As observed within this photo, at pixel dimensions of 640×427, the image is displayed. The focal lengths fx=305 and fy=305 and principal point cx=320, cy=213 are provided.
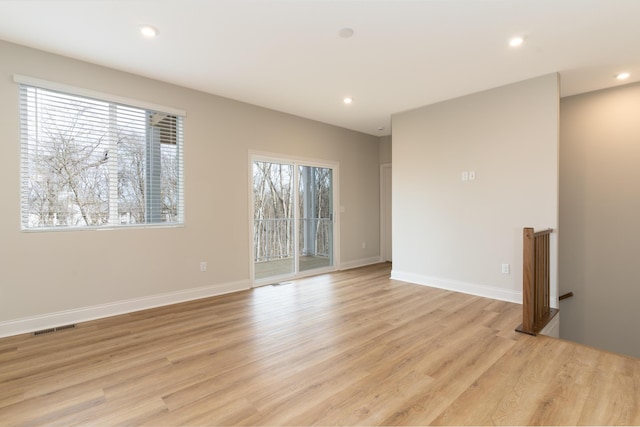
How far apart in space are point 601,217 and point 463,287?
193 centimetres

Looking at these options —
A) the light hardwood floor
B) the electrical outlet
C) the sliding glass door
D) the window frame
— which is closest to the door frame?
the sliding glass door

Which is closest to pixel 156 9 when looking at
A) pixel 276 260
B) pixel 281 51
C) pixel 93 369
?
pixel 281 51

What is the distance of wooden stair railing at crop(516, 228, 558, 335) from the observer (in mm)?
2871

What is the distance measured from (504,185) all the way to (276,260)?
136 inches

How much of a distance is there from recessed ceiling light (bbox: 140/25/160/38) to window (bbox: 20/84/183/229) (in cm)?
113

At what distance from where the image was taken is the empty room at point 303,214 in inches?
80.5

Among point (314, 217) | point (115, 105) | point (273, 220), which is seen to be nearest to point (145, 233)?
point (115, 105)

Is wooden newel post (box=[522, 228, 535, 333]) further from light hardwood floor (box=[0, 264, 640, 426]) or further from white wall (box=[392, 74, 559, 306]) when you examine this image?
white wall (box=[392, 74, 559, 306])

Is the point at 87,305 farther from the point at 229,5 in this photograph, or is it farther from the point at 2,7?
the point at 229,5

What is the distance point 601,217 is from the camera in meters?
3.94

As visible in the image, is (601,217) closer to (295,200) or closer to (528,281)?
(528,281)

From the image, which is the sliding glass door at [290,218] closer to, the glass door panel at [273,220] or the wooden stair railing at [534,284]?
the glass door panel at [273,220]

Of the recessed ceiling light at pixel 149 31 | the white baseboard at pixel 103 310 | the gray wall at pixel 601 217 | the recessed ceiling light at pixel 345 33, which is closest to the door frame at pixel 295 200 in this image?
the white baseboard at pixel 103 310

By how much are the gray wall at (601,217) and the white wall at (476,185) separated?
94 centimetres
